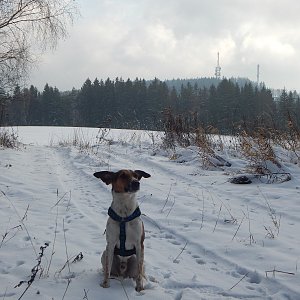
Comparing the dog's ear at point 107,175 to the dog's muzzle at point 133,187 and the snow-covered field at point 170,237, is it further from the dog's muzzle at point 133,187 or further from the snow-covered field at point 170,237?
the snow-covered field at point 170,237

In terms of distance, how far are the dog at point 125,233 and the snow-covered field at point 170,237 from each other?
0.51 ft

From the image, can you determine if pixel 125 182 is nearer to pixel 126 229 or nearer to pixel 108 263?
pixel 126 229

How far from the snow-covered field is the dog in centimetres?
16

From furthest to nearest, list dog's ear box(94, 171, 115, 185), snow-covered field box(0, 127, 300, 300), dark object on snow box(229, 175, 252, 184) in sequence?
1. dark object on snow box(229, 175, 252, 184)
2. dog's ear box(94, 171, 115, 185)
3. snow-covered field box(0, 127, 300, 300)

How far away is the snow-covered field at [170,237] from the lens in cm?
331

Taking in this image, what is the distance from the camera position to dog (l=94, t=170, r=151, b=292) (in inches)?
132

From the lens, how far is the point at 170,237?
4.80 metres

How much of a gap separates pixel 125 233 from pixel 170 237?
1.55m

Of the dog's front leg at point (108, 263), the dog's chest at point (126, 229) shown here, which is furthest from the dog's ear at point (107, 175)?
the dog's front leg at point (108, 263)

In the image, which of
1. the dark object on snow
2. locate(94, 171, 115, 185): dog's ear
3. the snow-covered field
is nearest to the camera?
the snow-covered field

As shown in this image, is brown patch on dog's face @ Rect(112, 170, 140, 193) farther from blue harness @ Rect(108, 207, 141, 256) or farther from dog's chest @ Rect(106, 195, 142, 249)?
blue harness @ Rect(108, 207, 141, 256)

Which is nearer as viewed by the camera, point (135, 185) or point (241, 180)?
point (135, 185)

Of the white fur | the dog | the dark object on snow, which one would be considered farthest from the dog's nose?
the dark object on snow

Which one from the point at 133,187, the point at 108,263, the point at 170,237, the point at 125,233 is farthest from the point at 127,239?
the point at 170,237
